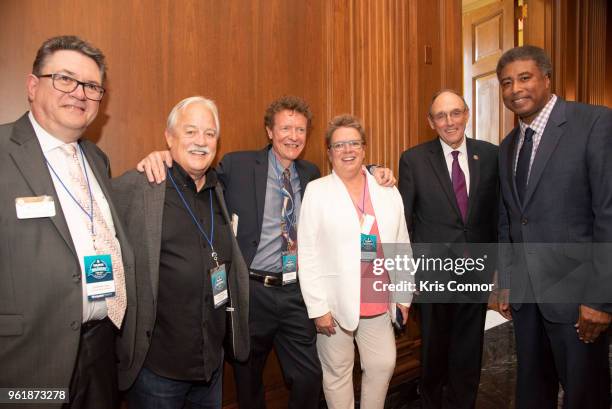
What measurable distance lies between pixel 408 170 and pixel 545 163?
0.83 metres

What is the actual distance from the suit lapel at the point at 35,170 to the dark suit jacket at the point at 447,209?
6.52 feet

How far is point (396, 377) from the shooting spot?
3416mm

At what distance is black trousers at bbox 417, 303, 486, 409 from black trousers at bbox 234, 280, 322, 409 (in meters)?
0.79

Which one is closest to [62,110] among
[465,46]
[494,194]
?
[494,194]

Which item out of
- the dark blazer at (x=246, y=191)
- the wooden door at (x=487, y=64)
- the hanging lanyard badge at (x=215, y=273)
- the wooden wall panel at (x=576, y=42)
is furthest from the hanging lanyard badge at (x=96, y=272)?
the wooden wall panel at (x=576, y=42)

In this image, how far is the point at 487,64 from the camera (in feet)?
16.9

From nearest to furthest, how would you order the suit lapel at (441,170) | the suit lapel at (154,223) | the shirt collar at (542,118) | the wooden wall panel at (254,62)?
the suit lapel at (154,223), the wooden wall panel at (254,62), the shirt collar at (542,118), the suit lapel at (441,170)

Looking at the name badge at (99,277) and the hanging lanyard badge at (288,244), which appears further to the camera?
the hanging lanyard badge at (288,244)

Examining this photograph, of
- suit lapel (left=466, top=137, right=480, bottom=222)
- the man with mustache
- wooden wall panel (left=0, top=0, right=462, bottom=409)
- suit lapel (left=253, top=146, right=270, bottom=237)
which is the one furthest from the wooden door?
suit lapel (left=253, top=146, right=270, bottom=237)

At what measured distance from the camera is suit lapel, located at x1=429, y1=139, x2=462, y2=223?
2.57 meters

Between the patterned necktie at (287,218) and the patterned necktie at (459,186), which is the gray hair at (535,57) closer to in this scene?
the patterned necktie at (459,186)

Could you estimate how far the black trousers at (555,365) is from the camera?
201 cm

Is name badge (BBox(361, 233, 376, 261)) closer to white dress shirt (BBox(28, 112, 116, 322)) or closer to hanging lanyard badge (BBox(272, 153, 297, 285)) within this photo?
hanging lanyard badge (BBox(272, 153, 297, 285))
